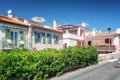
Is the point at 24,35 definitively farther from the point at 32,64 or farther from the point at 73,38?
the point at 73,38

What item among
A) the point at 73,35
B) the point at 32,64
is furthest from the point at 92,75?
the point at 73,35

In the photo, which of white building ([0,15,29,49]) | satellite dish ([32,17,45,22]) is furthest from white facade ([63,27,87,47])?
white building ([0,15,29,49])

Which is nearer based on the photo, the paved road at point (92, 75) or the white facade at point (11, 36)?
the paved road at point (92, 75)

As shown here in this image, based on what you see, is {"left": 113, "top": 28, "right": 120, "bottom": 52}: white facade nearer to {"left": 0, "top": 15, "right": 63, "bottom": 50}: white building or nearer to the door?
{"left": 0, "top": 15, "right": 63, "bottom": 50}: white building

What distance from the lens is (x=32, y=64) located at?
13.2 metres

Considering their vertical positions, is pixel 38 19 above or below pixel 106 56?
above

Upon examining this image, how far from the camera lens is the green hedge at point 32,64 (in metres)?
11.1

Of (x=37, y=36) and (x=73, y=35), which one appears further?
(x=73, y=35)

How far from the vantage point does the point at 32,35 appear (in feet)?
97.1

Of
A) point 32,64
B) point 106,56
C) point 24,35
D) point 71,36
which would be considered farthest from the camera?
point 71,36

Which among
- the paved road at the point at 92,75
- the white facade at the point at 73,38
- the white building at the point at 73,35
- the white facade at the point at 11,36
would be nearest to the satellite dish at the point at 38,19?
the white facade at the point at 11,36

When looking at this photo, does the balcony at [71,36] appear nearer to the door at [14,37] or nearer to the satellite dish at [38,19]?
the satellite dish at [38,19]

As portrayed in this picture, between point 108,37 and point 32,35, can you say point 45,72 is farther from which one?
point 108,37

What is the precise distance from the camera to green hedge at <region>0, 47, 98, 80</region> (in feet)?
36.6
